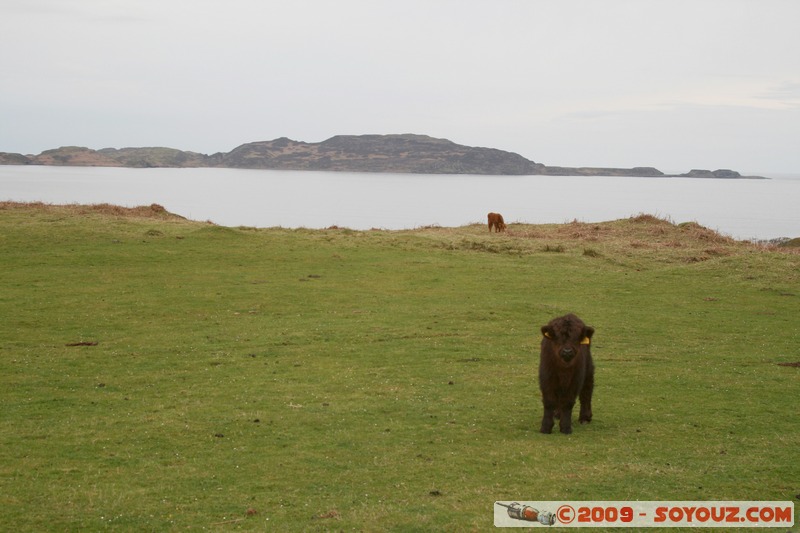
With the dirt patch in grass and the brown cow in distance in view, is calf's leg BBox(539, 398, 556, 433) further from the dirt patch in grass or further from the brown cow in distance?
the brown cow in distance

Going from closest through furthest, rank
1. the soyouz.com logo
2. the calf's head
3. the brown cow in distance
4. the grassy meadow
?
the soyouz.com logo → the grassy meadow → the calf's head → the brown cow in distance

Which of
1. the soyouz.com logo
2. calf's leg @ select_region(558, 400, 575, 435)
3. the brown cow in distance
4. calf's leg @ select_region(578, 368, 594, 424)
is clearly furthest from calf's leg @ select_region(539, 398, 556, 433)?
the brown cow in distance

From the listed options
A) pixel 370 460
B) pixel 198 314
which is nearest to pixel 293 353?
pixel 198 314

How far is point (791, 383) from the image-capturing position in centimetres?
1542

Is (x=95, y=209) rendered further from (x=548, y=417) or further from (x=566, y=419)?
(x=566, y=419)

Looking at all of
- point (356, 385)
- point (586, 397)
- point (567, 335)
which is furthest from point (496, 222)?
point (567, 335)

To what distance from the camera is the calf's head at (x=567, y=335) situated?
11414 millimetres

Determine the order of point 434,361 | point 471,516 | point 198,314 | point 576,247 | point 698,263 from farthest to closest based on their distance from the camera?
point 576,247, point 698,263, point 198,314, point 434,361, point 471,516

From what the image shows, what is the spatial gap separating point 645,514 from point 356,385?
25.4ft

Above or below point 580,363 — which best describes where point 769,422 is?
below

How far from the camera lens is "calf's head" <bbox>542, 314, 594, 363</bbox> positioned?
37.4 ft

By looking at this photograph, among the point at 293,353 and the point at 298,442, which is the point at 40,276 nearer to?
the point at 293,353

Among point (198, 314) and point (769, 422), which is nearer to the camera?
point (769, 422)

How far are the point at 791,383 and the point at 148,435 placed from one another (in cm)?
1246
